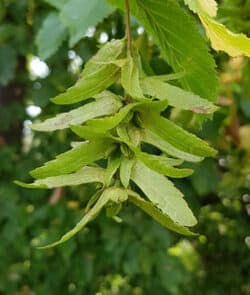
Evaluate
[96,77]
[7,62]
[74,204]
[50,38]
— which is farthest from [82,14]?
[74,204]

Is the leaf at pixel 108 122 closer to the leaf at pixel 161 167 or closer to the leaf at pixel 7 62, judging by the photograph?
the leaf at pixel 161 167

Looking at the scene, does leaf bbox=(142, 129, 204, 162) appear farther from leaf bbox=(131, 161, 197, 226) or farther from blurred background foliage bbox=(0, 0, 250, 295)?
blurred background foliage bbox=(0, 0, 250, 295)

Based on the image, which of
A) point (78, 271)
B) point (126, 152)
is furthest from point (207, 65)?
point (78, 271)

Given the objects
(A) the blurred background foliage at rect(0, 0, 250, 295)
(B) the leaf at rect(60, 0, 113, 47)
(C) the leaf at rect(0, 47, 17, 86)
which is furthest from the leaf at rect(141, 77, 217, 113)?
(C) the leaf at rect(0, 47, 17, 86)

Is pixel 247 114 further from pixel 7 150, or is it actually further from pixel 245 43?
pixel 245 43

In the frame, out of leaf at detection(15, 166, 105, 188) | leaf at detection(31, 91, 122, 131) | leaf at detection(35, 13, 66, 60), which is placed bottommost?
leaf at detection(35, 13, 66, 60)

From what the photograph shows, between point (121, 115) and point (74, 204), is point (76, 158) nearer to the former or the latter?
point (121, 115)

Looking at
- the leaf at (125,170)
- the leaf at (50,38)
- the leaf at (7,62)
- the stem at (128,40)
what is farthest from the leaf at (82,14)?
the leaf at (7,62)
